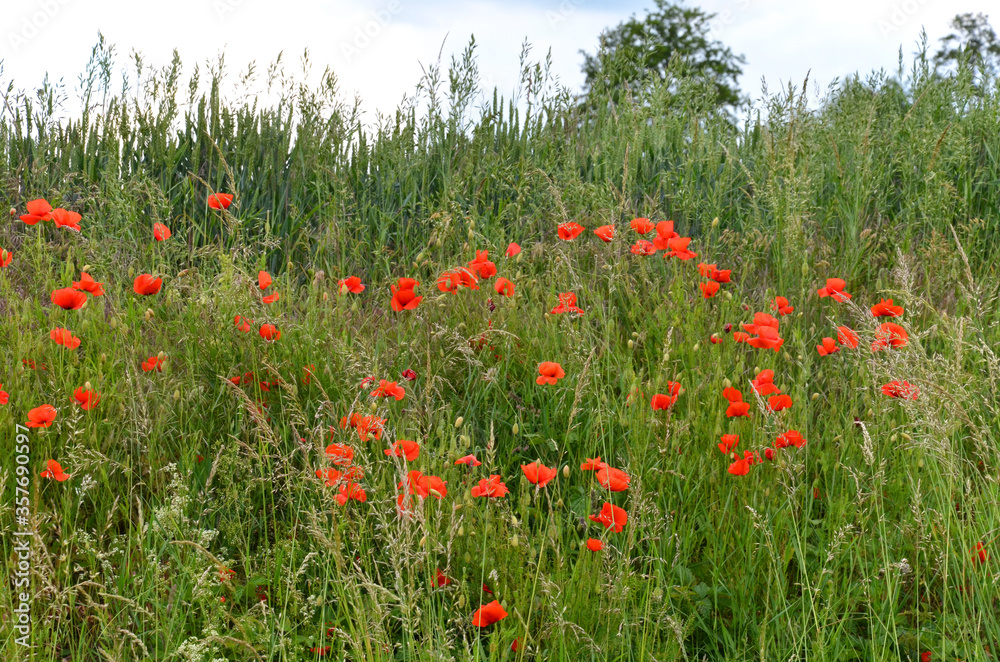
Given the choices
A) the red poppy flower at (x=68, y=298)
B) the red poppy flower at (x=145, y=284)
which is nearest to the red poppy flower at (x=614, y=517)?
the red poppy flower at (x=145, y=284)

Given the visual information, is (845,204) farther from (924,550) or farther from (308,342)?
(308,342)

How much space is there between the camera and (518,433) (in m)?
2.14

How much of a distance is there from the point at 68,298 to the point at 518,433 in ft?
4.64

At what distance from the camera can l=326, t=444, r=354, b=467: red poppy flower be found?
156 cm

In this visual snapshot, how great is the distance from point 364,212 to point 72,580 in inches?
101

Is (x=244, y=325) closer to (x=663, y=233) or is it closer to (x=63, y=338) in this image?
(x=63, y=338)

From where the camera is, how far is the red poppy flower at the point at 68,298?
7.40 feet

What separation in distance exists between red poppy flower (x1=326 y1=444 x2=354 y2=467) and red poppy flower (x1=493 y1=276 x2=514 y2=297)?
95cm

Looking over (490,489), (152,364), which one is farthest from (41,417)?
(490,489)

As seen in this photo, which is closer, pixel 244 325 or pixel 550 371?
pixel 550 371

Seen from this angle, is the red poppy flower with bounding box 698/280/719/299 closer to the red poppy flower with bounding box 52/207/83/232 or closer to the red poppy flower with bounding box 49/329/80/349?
the red poppy flower with bounding box 49/329/80/349

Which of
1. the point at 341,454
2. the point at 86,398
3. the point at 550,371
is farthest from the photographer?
the point at 550,371

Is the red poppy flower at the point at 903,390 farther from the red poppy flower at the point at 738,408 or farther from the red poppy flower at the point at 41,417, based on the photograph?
the red poppy flower at the point at 41,417

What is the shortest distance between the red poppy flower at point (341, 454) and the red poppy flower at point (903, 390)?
1.25 metres
